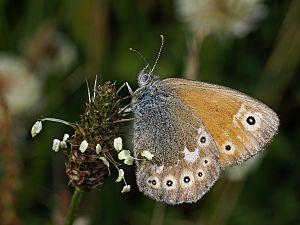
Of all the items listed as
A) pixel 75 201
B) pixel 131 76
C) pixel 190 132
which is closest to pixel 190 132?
pixel 190 132

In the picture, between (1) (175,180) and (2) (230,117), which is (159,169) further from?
(2) (230,117)

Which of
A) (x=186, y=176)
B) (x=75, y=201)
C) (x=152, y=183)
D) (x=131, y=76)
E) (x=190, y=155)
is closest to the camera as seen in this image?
(x=75, y=201)

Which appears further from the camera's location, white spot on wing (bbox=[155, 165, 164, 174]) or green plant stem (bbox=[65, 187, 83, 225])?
white spot on wing (bbox=[155, 165, 164, 174])

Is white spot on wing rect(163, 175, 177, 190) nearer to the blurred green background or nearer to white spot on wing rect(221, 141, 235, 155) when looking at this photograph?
white spot on wing rect(221, 141, 235, 155)

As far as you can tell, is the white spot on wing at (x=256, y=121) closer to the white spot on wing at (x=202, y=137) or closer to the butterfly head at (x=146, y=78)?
the white spot on wing at (x=202, y=137)

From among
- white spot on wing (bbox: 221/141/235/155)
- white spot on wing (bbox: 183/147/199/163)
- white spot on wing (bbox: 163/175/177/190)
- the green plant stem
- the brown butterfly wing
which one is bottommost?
white spot on wing (bbox: 163/175/177/190)

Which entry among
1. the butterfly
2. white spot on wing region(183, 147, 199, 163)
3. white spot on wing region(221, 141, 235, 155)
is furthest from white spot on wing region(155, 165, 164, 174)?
white spot on wing region(221, 141, 235, 155)

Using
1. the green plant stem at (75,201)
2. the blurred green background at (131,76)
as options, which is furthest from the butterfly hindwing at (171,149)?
the blurred green background at (131,76)

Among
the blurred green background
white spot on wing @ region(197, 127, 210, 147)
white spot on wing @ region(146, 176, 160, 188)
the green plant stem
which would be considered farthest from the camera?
the blurred green background
